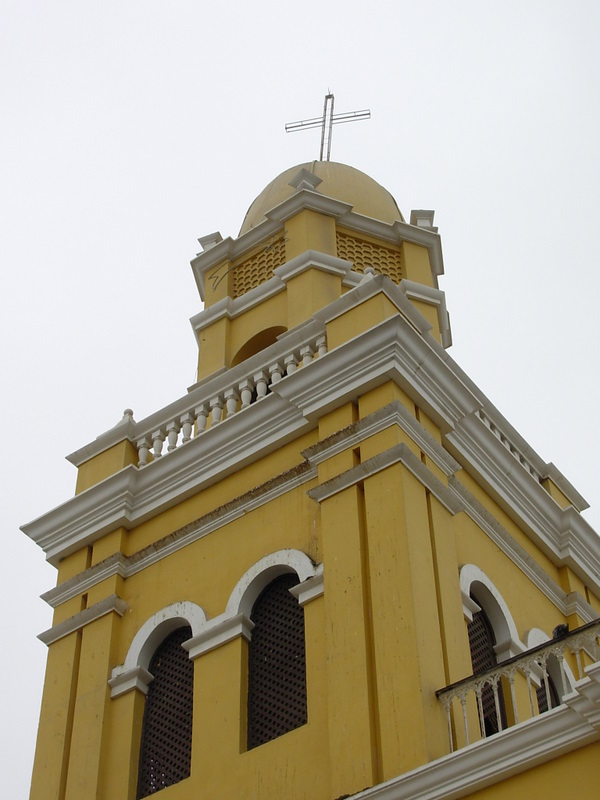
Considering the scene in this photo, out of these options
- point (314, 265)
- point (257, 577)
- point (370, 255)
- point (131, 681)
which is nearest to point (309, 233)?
point (314, 265)

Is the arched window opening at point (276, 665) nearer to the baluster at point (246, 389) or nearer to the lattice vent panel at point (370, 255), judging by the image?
the baluster at point (246, 389)

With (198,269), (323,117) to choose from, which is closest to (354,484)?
(198,269)

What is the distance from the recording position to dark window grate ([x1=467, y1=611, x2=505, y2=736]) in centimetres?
1174

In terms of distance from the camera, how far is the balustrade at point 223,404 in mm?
13370

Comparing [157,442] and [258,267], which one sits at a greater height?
[258,267]

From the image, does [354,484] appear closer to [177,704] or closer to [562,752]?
[177,704]

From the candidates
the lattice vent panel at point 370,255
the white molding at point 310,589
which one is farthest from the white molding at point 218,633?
the lattice vent panel at point 370,255

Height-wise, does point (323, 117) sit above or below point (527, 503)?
above

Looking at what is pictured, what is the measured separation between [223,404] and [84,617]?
2557mm

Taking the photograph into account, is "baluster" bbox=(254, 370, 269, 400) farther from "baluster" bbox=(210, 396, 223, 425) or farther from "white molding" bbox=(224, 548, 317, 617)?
"white molding" bbox=(224, 548, 317, 617)

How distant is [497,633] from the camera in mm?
12492

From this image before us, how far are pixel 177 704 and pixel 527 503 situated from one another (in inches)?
167

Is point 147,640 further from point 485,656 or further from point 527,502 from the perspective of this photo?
point 527,502

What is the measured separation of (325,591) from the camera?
1107 centimetres
